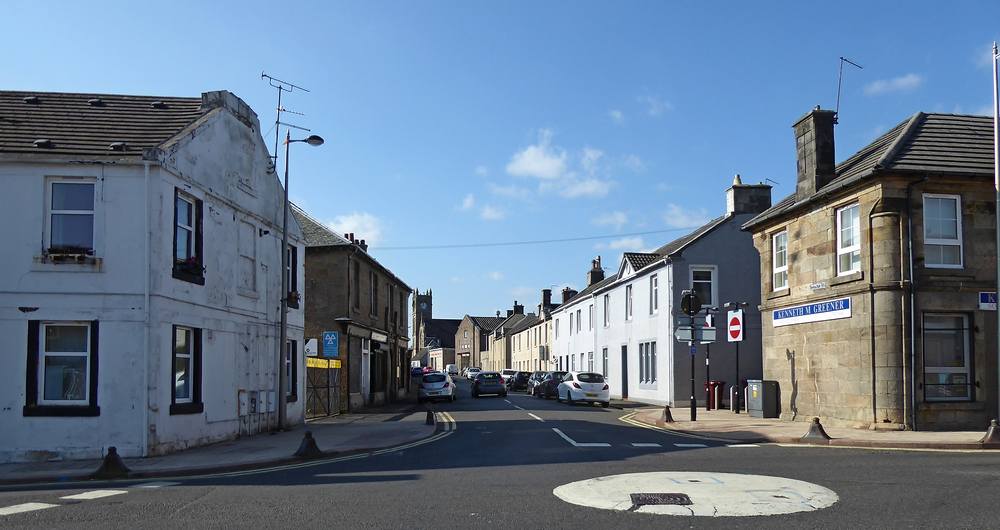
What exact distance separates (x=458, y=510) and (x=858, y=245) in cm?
1459

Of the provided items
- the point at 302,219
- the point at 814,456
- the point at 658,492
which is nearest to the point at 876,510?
the point at 658,492

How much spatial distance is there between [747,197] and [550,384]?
13995 millimetres

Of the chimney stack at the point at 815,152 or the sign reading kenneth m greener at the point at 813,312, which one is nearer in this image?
the sign reading kenneth m greener at the point at 813,312

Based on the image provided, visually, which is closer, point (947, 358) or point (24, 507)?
point (24, 507)

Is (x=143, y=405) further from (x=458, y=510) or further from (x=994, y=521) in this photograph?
(x=994, y=521)

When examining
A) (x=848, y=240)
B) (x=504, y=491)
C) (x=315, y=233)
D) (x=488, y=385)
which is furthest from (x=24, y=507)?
(x=488, y=385)

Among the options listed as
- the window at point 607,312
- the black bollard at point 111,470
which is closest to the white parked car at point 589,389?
the window at point 607,312

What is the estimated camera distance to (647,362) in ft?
126

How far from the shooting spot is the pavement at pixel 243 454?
13.7m

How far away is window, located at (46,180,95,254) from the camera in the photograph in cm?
1630

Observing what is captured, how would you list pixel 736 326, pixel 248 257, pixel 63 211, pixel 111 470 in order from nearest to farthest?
1. pixel 111 470
2. pixel 63 211
3. pixel 248 257
4. pixel 736 326

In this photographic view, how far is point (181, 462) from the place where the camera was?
15008 mm

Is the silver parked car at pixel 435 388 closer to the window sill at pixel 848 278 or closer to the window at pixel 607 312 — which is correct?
the window at pixel 607 312

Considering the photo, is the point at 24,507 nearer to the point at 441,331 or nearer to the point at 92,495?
the point at 92,495
